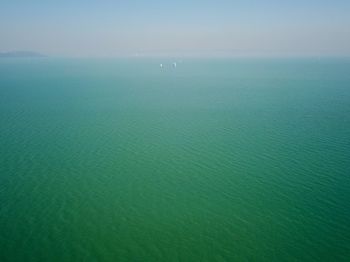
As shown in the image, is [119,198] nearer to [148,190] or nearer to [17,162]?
[148,190]

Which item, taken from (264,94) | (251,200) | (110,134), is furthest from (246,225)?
(264,94)

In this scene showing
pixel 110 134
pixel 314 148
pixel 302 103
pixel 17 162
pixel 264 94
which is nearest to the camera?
pixel 17 162

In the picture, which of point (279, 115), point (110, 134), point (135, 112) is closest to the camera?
point (110, 134)

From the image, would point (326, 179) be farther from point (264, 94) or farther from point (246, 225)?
point (264, 94)

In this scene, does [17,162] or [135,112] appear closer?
[17,162]

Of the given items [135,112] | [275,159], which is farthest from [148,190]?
[135,112]

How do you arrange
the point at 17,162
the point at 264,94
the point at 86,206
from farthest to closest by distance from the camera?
the point at 264,94, the point at 17,162, the point at 86,206
